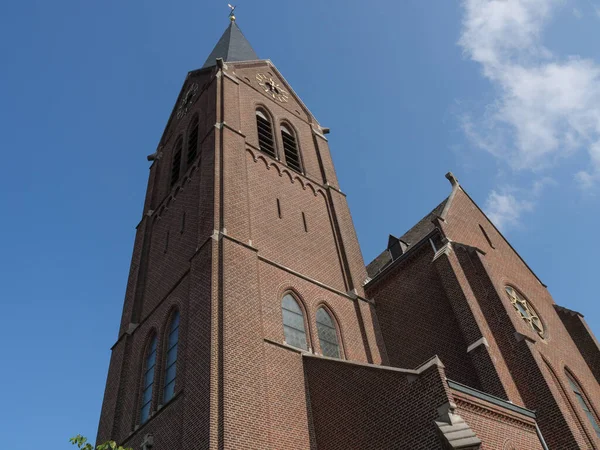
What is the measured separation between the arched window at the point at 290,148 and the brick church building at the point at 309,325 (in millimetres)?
173

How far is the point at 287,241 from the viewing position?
1814 centimetres

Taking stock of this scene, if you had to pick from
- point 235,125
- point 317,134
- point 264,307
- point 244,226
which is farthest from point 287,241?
point 317,134

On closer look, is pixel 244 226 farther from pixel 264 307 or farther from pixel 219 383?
pixel 219 383

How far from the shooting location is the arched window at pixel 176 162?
935 inches

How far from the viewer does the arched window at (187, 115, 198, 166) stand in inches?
906

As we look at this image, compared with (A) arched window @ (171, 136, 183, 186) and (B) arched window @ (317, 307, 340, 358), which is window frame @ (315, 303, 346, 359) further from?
(A) arched window @ (171, 136, 183, 186)

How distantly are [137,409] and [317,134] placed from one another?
50.9ft

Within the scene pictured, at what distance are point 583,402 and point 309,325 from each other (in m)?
8.56

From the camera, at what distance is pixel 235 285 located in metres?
14.2

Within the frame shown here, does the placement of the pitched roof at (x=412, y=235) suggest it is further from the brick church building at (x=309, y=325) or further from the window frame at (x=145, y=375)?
the window frame at (x=145, y=375)

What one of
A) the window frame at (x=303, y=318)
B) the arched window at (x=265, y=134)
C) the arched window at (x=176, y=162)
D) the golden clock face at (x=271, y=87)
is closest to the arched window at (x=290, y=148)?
the arched window at (x=265, y=134)

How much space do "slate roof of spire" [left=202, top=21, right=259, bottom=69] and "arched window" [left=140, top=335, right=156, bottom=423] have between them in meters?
16.7

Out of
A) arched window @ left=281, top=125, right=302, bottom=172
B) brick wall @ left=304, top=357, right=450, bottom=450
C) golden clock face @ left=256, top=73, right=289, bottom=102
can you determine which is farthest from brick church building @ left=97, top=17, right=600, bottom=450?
golden clock face @ left=256, top=73, right=289, bottom=102

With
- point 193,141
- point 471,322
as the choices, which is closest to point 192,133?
point 193,141
